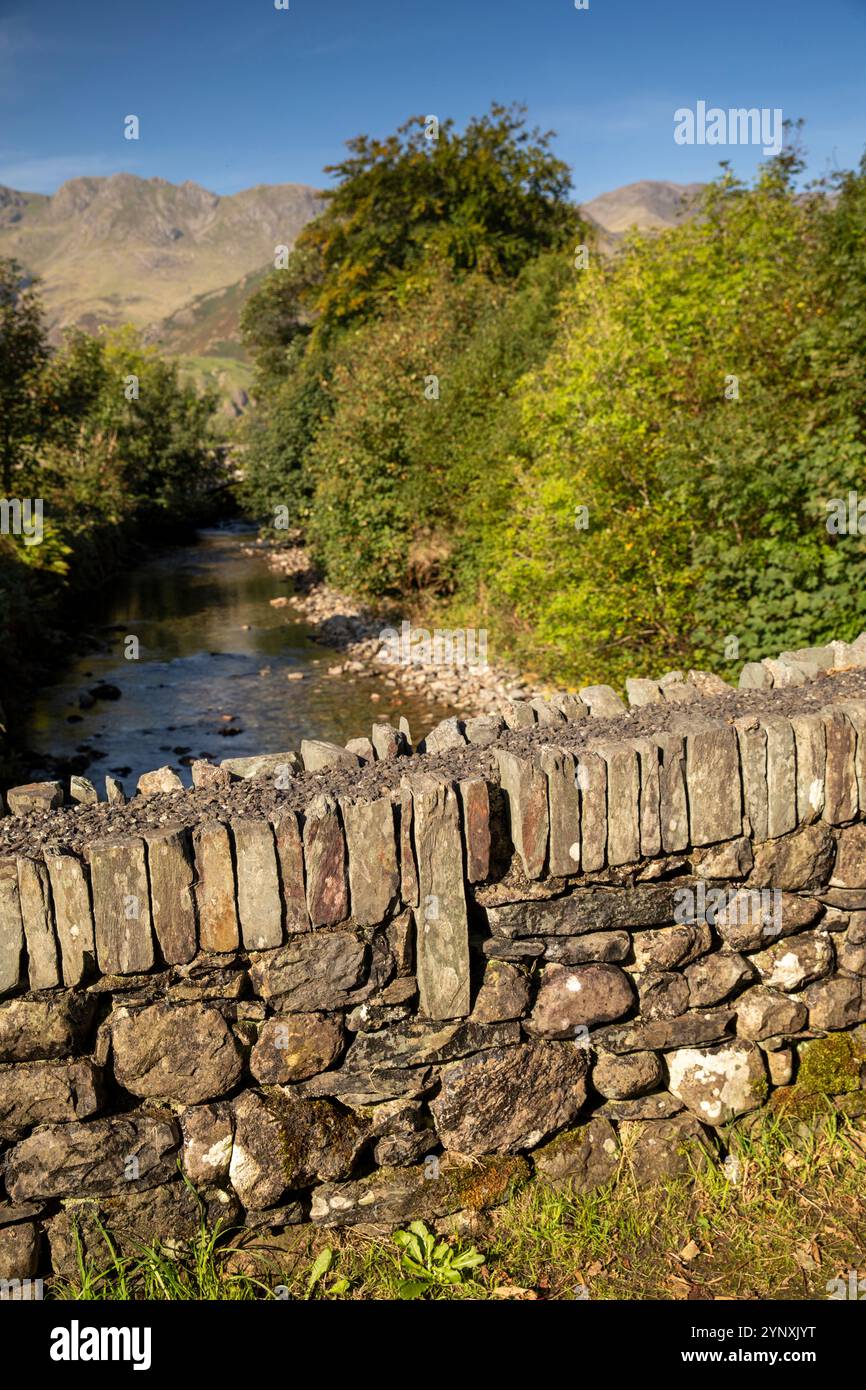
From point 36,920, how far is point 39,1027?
0.35 metres

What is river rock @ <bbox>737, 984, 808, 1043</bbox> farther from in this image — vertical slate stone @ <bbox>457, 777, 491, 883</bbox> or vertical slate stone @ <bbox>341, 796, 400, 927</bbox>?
vertical slate stone @ <bbox>341, 796, 400, 927</bbox>

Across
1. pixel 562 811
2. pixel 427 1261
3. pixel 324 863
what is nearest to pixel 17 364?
pixel 324 863

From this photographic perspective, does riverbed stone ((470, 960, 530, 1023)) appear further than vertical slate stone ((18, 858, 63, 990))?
Yes

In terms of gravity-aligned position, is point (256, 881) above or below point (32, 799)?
below

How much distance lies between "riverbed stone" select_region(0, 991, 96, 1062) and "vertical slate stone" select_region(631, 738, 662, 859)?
204 cm

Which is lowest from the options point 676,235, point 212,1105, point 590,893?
point 212,1105

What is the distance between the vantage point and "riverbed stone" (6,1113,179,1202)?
3186 mm

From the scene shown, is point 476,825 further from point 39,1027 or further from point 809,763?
point 39,1027

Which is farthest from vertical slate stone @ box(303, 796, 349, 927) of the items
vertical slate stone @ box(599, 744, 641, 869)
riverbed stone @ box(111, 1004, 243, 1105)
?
vertical slate stone @ box(599, 744, 641, 869)

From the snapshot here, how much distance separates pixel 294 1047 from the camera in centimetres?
337

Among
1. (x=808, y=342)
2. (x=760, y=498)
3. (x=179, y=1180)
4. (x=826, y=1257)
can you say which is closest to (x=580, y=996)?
(x=826, y=1257)

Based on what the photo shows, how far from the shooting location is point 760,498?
29.3 feet
